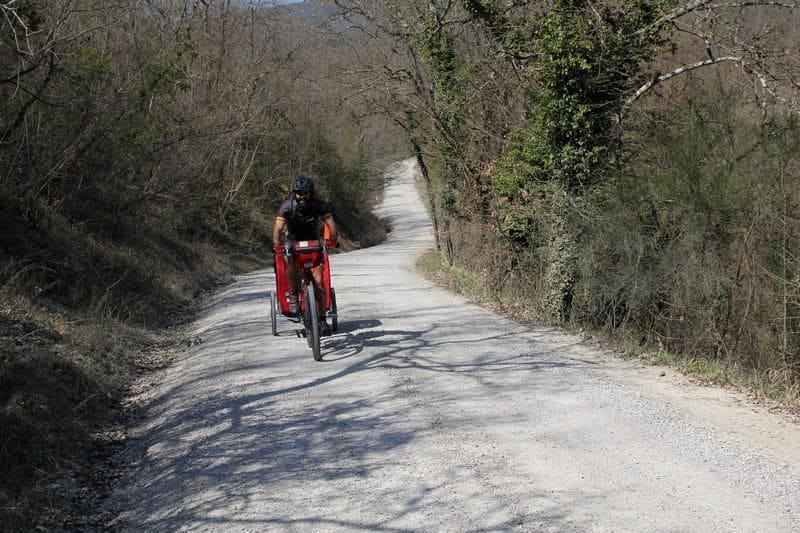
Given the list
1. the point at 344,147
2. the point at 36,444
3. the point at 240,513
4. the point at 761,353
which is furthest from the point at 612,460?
the point at 344,147

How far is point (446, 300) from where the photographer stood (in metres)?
15.0

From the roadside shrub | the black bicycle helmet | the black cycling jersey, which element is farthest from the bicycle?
the roadside shrub

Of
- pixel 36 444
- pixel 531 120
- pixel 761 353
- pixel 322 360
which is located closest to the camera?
pixel 36 444

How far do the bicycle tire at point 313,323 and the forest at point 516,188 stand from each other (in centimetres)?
218

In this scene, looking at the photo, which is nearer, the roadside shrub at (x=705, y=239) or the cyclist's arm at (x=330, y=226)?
the cyclist's arm at (x=330, y=226)

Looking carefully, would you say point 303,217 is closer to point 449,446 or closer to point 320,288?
point 320,288

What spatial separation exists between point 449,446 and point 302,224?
4.61m

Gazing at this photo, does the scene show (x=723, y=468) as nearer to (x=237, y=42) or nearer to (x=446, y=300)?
(x=446, y=300)

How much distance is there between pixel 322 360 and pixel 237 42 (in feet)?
96.2

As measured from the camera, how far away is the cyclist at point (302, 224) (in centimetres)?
949

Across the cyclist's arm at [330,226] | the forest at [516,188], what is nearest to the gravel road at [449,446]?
the forest at [516,188]

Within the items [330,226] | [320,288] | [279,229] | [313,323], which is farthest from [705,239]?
[279,229]

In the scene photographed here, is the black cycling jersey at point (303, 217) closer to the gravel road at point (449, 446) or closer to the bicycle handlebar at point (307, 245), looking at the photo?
the bicycle handlebar at point (307, 245)

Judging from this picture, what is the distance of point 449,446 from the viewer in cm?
582
